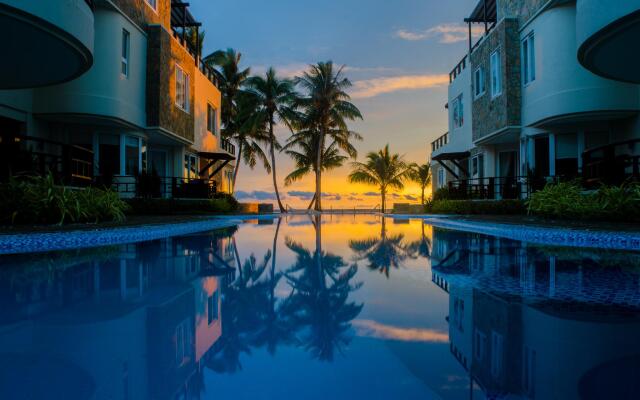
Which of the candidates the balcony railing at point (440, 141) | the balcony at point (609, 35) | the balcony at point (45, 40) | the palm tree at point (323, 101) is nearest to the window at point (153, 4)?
the balcony at point (45, 40)

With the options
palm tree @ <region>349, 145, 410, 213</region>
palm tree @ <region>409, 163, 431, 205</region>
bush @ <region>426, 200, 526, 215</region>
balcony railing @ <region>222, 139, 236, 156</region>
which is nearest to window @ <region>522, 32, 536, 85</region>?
bush @ <region>426, 200, 526, 215</region>

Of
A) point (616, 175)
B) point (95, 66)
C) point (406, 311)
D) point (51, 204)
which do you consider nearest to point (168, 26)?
point (95, 66)

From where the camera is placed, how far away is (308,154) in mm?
28062

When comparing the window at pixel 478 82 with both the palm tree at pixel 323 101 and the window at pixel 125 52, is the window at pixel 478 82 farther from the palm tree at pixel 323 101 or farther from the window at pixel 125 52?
the window at pixel 125 52

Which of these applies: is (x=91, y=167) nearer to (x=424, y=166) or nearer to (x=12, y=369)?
(x=12, y=369)

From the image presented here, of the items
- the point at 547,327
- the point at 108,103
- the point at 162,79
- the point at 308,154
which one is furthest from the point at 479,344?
the point at 308,154

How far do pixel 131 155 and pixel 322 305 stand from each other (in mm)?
13854

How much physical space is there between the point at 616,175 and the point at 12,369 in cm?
1177

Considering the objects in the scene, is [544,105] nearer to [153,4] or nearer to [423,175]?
[153,4]

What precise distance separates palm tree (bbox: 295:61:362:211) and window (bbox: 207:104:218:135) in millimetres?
5543

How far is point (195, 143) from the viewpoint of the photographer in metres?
19.1

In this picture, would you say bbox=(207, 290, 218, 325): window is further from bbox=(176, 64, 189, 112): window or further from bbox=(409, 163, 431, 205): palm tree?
bbox=(409, 163, 431, 205): palm tree

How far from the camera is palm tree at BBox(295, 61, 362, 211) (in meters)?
26.3

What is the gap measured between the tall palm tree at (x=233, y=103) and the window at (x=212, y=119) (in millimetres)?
5175
